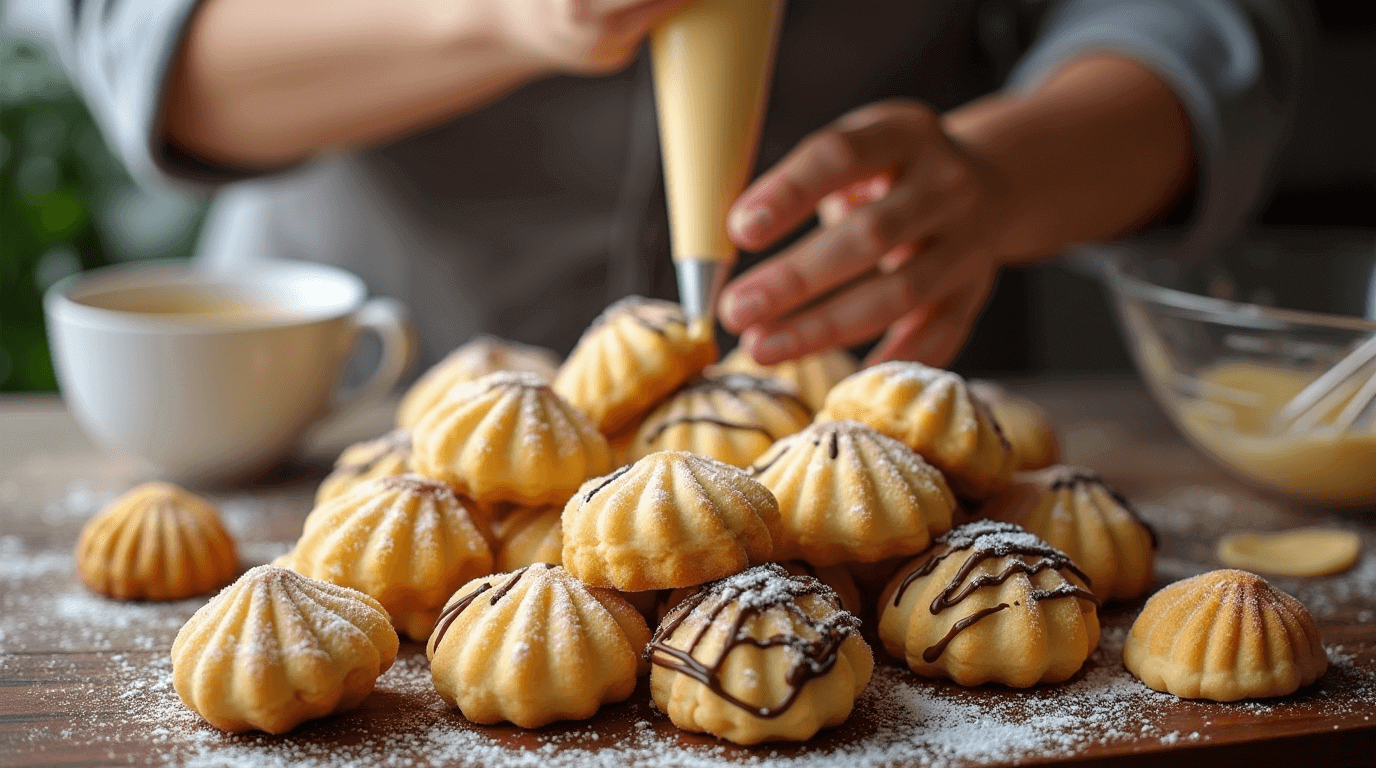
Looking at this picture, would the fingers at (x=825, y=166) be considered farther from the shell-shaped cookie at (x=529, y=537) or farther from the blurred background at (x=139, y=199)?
the blurred background at (x=139, y=199)

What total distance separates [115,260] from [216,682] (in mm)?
2493

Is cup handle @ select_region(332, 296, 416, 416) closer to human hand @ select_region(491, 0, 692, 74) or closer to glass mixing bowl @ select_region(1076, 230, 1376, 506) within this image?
human hand @ select_region(491, 0, 692, 74)

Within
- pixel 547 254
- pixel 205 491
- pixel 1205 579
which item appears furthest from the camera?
pixel 547 254

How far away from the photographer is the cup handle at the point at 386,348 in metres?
1.42

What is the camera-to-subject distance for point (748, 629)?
78 centimetres

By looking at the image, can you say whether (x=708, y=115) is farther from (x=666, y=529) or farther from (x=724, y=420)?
(x=666, y=529)

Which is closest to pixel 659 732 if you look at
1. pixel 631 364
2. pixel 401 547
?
pixel 401 547

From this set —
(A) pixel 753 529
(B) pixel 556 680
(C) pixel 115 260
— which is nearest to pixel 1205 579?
(A) pixel 753 529

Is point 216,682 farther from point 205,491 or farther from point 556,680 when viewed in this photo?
point 205,491

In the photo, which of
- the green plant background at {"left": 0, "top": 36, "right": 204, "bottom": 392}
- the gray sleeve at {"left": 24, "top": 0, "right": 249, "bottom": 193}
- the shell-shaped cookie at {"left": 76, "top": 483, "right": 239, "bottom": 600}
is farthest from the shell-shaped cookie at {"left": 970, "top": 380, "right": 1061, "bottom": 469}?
the green plant background at {"left": 0, "top": 36, "right": 204, "bottom": 392}

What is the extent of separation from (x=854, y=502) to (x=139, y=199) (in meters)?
2.58

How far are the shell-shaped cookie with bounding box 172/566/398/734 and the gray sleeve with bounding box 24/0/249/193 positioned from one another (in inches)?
35.5

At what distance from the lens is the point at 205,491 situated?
1342 mm

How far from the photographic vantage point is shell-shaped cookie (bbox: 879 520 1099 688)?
2.79ft
